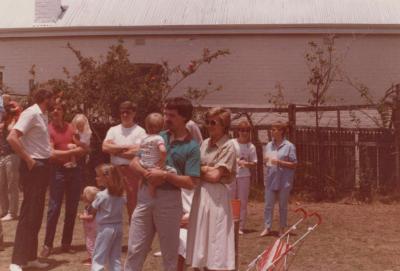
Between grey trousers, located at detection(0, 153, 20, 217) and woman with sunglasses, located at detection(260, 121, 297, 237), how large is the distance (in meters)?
3.84

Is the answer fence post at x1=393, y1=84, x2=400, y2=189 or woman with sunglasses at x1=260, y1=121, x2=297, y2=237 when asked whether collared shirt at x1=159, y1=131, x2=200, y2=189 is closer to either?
woman with sunglasses at x1=260, y1=121, x2=297, y2=237

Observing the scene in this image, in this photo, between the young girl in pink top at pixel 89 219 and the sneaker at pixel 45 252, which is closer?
the young girl in pink top at pixel 89 219

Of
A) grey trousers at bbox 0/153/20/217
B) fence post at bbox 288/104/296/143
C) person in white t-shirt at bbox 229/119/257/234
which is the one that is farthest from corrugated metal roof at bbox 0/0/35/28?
person in white t-shirt at bbox 229/119/257/234

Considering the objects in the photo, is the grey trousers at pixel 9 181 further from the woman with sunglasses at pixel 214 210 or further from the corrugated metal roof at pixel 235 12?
the corrugated metal roof at pixel 235 12

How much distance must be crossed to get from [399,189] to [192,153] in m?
9.07

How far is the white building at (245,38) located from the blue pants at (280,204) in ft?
26.7

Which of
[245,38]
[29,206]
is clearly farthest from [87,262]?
[245,38]

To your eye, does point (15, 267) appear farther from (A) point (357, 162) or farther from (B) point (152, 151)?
(A) point (357, 162)

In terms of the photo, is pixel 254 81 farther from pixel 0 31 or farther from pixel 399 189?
pixel 0 31

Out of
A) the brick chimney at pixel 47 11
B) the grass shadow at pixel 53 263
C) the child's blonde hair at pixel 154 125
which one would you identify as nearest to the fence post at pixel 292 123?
the grass shadow at pixel 53 263

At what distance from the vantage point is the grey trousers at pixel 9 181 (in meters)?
11.6

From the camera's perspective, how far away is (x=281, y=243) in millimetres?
7012

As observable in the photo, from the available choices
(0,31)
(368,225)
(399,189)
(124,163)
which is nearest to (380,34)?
(399,189)

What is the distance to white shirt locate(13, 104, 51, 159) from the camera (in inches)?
308
